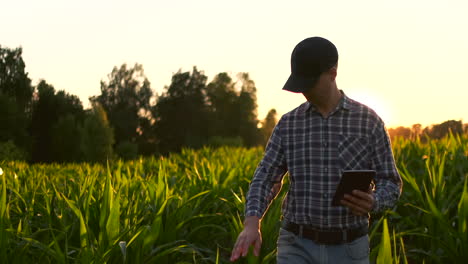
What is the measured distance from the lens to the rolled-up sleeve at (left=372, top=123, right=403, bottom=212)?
257 cm

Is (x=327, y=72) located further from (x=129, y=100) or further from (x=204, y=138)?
(x=129, y=100)

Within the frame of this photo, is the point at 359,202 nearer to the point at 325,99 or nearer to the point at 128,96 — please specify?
the point at 325,99

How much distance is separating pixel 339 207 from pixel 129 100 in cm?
6751

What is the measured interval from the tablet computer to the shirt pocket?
262mm

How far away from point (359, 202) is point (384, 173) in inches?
11.6

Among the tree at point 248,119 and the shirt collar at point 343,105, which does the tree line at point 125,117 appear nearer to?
the tree at point 248,119

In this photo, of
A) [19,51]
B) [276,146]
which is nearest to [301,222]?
[276,146]

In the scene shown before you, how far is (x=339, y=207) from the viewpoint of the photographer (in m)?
2.67

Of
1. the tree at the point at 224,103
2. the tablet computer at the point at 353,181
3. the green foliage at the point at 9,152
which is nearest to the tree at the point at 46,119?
the green foliage at the point at 9,152

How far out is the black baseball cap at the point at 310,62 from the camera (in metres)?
2.56

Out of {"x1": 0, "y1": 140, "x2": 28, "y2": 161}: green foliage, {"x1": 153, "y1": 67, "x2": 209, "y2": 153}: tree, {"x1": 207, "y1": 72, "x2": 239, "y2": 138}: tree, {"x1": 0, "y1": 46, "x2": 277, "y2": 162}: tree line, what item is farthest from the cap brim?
{"x1": 207, "y1": 72, "x2": 239, "y2": 138}: tree

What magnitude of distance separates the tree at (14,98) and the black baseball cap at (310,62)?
4633 cm

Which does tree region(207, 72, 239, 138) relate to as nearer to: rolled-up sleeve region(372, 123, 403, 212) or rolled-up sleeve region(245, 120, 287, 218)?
rolled-up sleeve region(245, 120, 287, 218)

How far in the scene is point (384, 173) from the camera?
8.73 feet
